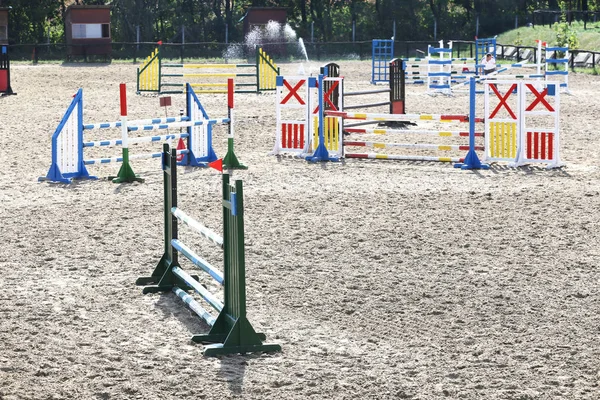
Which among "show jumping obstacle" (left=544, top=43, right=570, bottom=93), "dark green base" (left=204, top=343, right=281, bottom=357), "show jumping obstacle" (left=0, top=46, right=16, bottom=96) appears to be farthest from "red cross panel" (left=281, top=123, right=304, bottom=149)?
"show jumping obstacle" (left=0, top=46, right=16, bottom=96)

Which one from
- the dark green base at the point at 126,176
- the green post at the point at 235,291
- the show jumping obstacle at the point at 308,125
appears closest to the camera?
the green post at the point at 235,291

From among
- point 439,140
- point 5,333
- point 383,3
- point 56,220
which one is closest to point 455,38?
point 383,3

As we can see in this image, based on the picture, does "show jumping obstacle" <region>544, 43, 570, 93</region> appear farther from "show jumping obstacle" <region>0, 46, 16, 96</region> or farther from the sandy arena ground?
"show jumping obstacle" <region>0, 46, 16, 96</region>

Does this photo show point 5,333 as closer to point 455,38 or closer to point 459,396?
point 459,396

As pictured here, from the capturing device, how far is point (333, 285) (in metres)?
8.08

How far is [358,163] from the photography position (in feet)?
50.1

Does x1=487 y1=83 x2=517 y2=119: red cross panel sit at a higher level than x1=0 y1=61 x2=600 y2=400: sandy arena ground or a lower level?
higher

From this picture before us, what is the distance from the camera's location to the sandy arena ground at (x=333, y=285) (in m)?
5.96

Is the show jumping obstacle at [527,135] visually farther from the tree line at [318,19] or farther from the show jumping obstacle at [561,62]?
the tree line at [318,19]

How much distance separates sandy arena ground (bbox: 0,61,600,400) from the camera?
596 cm

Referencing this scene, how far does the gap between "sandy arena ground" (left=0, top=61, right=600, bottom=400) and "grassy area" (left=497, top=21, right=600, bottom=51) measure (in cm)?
3210

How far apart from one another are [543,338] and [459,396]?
1.24m

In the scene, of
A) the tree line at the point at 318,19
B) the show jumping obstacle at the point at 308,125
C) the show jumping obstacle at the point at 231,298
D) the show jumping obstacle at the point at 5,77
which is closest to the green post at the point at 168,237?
the show jumping obstacle at the point at 231,298

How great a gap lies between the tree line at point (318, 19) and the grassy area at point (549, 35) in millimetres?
4014
